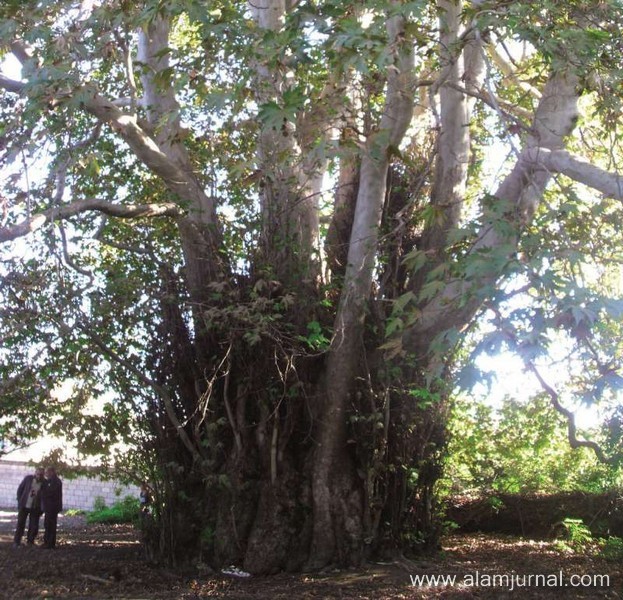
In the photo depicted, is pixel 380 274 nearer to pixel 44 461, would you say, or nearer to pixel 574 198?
pixel 574 198

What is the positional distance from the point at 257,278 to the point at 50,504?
550 cm

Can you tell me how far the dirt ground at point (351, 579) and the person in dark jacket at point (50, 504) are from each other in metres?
1.15

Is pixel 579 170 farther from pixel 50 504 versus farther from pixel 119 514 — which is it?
pixel 119 514

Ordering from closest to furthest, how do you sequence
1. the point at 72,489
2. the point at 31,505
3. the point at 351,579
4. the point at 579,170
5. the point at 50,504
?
the point at 579,170 < the point at 351,579 < the point at 50,504 < the point at 31,505 < the point at 72,489

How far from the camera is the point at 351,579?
8.40 metres

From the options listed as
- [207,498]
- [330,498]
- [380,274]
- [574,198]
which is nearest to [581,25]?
[574,198]

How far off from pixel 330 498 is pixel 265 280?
265cm

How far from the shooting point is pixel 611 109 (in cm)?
746

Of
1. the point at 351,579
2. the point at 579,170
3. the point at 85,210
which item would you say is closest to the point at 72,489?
the point at 85,210

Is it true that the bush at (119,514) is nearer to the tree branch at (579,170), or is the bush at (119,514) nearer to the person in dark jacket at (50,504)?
the person in dark jacket at (50,504)

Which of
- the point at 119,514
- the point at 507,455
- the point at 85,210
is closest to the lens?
the point at 85,210

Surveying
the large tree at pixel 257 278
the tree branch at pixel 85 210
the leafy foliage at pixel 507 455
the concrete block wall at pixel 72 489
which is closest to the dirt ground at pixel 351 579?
the large tree at pixel 257 278

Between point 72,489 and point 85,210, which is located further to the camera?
point 72,489

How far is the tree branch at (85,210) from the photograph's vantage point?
796 centimetres
